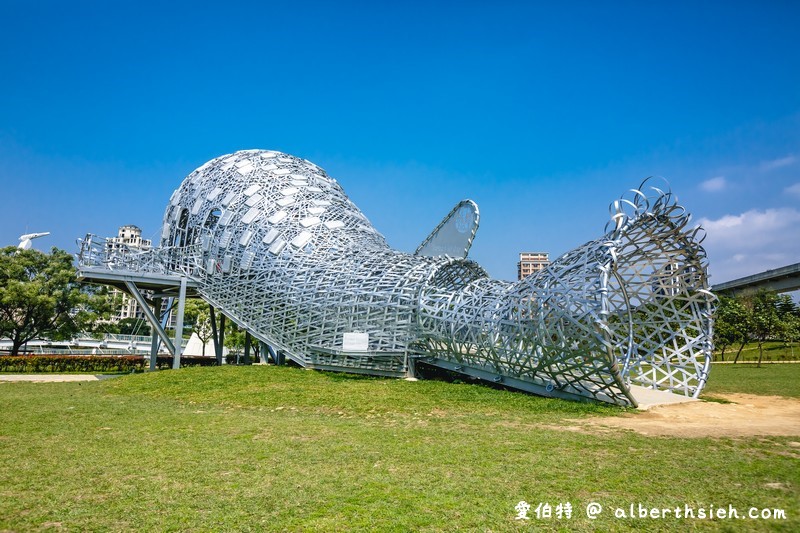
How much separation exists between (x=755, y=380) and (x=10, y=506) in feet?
91.9

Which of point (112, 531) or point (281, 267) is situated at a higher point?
point (281, 267)

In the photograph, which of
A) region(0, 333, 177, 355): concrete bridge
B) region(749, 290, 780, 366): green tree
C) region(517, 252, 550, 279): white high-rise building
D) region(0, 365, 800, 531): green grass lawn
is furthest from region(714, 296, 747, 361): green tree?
region(517, 252, 550, 279): white high-rise building

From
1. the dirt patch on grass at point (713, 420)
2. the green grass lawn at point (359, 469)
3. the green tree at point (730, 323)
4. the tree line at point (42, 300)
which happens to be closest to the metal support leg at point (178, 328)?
the tree line at point (42, 300)

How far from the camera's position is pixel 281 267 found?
23625 mm

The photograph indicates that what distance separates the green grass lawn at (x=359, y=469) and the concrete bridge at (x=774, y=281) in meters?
46.4

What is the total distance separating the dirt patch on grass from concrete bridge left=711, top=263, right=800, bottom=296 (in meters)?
40.1

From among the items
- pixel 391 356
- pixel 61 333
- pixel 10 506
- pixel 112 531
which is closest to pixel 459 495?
pixel 112 531

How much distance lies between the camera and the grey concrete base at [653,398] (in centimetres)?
1504

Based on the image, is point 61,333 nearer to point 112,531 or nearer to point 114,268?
point 114,268

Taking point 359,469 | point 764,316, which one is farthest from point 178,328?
point 764,316

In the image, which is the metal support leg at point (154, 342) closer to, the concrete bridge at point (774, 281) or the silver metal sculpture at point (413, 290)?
the silver metal sculpture at point (413, 290)

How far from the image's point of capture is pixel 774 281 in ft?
173

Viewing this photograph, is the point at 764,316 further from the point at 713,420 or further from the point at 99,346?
the point at 99,346

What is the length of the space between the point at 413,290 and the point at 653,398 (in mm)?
8649
